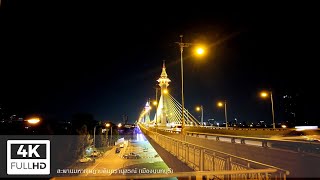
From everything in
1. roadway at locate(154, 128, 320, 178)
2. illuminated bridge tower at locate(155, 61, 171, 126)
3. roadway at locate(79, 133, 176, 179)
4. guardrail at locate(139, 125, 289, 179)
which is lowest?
roadway at locate(79, 133, 176, 179)

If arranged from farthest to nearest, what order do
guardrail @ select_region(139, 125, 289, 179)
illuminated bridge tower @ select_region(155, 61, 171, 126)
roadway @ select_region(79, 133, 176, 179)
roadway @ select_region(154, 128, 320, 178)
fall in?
illuminated bridge tower @ select_region(155, 61, 171, 126), roadway @ select_region(79, 133, 176, 179), roadway @ select_region(154, 128, 320, 178), guardrail @ select_region(139, 125, 289, 179)

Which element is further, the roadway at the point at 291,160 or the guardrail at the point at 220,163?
the roadway at the point at 291,160

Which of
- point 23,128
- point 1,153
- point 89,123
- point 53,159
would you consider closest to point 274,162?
point 1,153

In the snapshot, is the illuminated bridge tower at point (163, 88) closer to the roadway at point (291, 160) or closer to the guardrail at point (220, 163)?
the roadway at point (291, 160)

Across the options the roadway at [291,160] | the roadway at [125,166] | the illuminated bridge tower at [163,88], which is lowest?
the roadway at [125,166]

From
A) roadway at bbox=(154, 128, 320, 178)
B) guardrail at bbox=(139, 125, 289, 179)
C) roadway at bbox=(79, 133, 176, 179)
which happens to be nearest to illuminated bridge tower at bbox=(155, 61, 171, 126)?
roadway at bbox=(79, 133, 176, 179)

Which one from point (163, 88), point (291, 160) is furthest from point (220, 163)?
point (163, 88)

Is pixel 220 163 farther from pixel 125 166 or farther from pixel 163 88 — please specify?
pixel 163 88

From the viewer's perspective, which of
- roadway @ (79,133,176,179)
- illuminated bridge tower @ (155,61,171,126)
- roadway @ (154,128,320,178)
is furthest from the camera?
illuminated bridge tower @ (155,61,171,126)

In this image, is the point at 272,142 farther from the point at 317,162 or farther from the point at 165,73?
the point at 165,73

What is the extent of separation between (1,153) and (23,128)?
20295 millimetres

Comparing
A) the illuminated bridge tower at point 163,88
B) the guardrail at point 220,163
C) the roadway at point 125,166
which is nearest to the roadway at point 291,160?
the guardrail at point 220,163

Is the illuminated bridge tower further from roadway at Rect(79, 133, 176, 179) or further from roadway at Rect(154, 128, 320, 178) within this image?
roadway at Rect(154, 128, 320, 178)

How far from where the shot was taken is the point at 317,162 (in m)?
11.3
